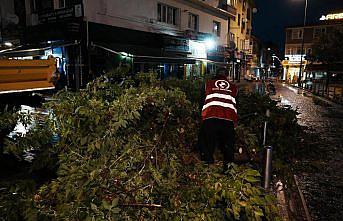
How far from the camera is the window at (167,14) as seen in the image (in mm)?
19578

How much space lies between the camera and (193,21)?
23.6 metres

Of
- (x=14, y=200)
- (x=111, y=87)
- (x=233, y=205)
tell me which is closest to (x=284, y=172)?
(x=233, y=205)

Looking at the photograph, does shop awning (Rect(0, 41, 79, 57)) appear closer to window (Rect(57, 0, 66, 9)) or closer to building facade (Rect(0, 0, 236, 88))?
building facade (Rect(0, 0, 236, 88))

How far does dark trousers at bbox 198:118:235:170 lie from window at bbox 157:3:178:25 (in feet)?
54.9

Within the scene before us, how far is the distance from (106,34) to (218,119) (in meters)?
12.6

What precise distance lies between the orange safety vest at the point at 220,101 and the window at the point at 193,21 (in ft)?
64.2

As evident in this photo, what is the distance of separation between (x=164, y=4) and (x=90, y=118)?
1821 cm

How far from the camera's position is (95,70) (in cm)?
1506

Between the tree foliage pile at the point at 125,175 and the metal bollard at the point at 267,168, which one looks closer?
the tree foliage pile at the point at 125,175

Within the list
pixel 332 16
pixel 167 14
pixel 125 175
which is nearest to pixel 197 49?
pixel 167 14

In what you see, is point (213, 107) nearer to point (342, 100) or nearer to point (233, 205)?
point (233, 205)

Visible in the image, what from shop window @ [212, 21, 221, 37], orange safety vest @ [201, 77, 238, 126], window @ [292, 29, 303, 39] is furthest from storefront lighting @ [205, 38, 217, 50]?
window @ [292, 29, 303, 39]

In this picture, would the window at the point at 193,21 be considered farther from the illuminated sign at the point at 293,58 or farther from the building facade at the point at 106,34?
the illuminated sign at the point at 293,58

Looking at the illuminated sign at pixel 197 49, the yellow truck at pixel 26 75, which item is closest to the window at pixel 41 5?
the yellow truck at pixel 26 75
